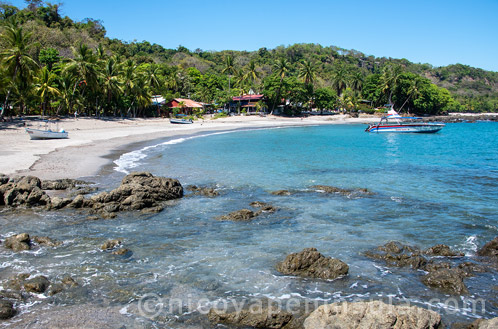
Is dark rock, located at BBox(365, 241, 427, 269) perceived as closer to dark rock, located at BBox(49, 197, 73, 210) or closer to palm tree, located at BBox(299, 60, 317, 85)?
dark rock, located at BBox(49, 197, 73, 210)

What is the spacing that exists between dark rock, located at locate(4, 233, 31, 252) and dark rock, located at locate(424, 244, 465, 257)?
451 inches

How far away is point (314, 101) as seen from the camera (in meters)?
96.4

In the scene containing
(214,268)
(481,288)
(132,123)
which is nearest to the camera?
(481,288)

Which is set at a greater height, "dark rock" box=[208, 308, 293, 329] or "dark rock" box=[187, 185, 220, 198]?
"dark rock" box=[187, 185, 220, 198]

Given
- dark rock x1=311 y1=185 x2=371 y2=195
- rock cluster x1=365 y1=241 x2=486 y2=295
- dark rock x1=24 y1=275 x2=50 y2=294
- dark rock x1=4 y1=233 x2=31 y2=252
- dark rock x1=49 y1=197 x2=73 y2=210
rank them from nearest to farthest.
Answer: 1. dark rock x1=24 y1=275 x2=50 y2=294
2. rock cluster x1=365 y1=241 x2=486 y2=295
3. dark rock x1=4 y1=233 x2=31 y2=252
4. dark rock x1=49 y1=197 x2=73 y2=210
5. dark rock x1=311 y1=185 x2=371 y2=195

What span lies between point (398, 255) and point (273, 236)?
3834 mm

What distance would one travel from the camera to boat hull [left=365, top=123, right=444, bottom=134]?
60.1m

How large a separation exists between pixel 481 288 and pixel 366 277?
2571 mm

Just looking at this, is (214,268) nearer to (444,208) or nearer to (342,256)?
(342,256)

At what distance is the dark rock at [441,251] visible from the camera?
10594 millimetres

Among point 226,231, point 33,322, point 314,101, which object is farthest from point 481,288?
point 314,101

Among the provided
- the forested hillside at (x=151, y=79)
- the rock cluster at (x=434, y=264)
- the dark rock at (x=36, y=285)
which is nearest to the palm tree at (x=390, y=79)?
the forested hillside at (x=151, y=79)

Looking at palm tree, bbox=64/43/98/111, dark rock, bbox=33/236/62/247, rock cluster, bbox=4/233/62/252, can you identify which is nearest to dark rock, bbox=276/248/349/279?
dark rock, bbox=33/236/62/247

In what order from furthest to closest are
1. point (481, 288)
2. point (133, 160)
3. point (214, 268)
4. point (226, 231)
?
point (133, 160), point (226, 231), point (214, 268), point (481, 288)
